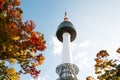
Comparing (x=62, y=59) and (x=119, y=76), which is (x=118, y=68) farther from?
(x=62, y=59)

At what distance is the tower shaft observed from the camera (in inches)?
Result: 2888

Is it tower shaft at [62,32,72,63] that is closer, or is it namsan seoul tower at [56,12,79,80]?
namsan seoul tower at [56,12,79,80]

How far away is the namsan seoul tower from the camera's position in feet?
228

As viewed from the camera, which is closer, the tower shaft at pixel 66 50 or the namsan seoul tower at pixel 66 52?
the namsan seoul tower at pixel 66 52

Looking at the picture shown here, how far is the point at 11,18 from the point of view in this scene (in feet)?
55.1

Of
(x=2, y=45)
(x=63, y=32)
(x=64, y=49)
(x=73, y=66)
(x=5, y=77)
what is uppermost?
(x=63, y=32)

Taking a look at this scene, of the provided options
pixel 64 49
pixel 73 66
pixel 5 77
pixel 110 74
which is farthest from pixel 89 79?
pixel 64 49

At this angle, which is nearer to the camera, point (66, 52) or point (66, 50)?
point (66, 52)

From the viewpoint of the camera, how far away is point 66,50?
251 feet

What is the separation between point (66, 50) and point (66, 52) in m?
0.99

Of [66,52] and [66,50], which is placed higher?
[66,50]

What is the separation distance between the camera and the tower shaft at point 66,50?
2888 inches

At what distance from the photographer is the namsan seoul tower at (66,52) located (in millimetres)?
69375

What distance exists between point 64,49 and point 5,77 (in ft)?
200
